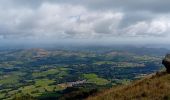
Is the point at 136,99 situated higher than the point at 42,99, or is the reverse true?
the point at 136,99

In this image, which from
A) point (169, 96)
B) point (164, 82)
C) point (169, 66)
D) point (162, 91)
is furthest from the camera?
point (169, 66)

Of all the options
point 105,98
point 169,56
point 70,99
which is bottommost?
point 70,99

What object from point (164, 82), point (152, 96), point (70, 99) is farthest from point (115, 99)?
point (70, 99)

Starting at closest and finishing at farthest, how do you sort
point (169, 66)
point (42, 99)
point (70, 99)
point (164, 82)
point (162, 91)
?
point (162, 91), point (164, 82), point (169, 66), point (70, 99), point (42, 99)

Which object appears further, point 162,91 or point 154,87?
point 154,87

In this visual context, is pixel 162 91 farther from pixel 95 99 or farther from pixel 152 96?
pixel 95 99

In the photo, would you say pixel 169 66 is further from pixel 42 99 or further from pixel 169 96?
pixel 42 99

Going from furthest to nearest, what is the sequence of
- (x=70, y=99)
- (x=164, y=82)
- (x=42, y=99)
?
1. (x=42, y=99)
2. (x=70, y=99)
3. (x=164, y=82)

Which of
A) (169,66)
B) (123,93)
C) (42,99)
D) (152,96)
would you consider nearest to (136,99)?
(152,96)

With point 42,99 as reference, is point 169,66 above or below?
above
